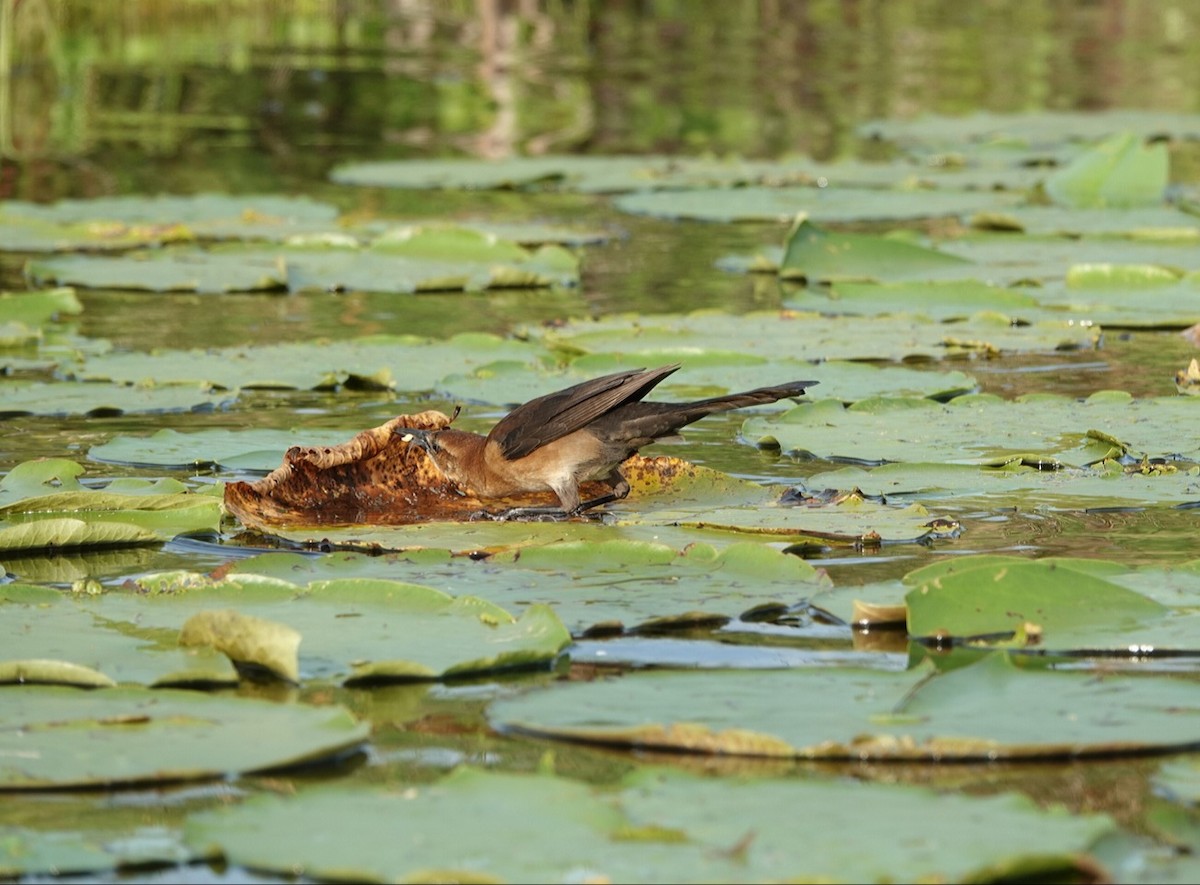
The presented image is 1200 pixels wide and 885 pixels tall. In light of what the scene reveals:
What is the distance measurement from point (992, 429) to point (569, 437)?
1.27m

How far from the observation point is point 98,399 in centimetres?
559

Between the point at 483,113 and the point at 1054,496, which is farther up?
the point at 483,113

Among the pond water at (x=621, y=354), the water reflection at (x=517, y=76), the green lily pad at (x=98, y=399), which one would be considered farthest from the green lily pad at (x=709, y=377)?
the water reflection at (x=517, y=76)

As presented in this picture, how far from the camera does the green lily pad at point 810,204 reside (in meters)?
9.78

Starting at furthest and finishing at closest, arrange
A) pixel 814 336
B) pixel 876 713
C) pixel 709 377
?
1. pixel 814 336
2. pixel 709 377
3. pixel 876 713

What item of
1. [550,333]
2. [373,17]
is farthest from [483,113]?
[550,333]

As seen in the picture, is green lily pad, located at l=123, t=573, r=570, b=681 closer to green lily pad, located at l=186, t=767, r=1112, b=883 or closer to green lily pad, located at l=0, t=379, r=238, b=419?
green lily pad, located at l=186, t=767, r=1112, b=883

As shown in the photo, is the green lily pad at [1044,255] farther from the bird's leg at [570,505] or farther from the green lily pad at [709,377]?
the bird's leg at [570,505]

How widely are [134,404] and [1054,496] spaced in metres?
2.78

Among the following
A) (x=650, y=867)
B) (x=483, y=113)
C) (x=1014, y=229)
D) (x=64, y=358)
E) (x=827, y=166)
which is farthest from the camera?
(x=483, y=113)

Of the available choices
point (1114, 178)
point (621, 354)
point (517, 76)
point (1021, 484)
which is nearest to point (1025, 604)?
point (1021, 484)

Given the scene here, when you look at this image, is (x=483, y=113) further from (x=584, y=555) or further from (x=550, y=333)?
(x=584, y=555)

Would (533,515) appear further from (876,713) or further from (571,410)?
(876,713)

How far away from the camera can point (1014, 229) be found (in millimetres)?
9047
